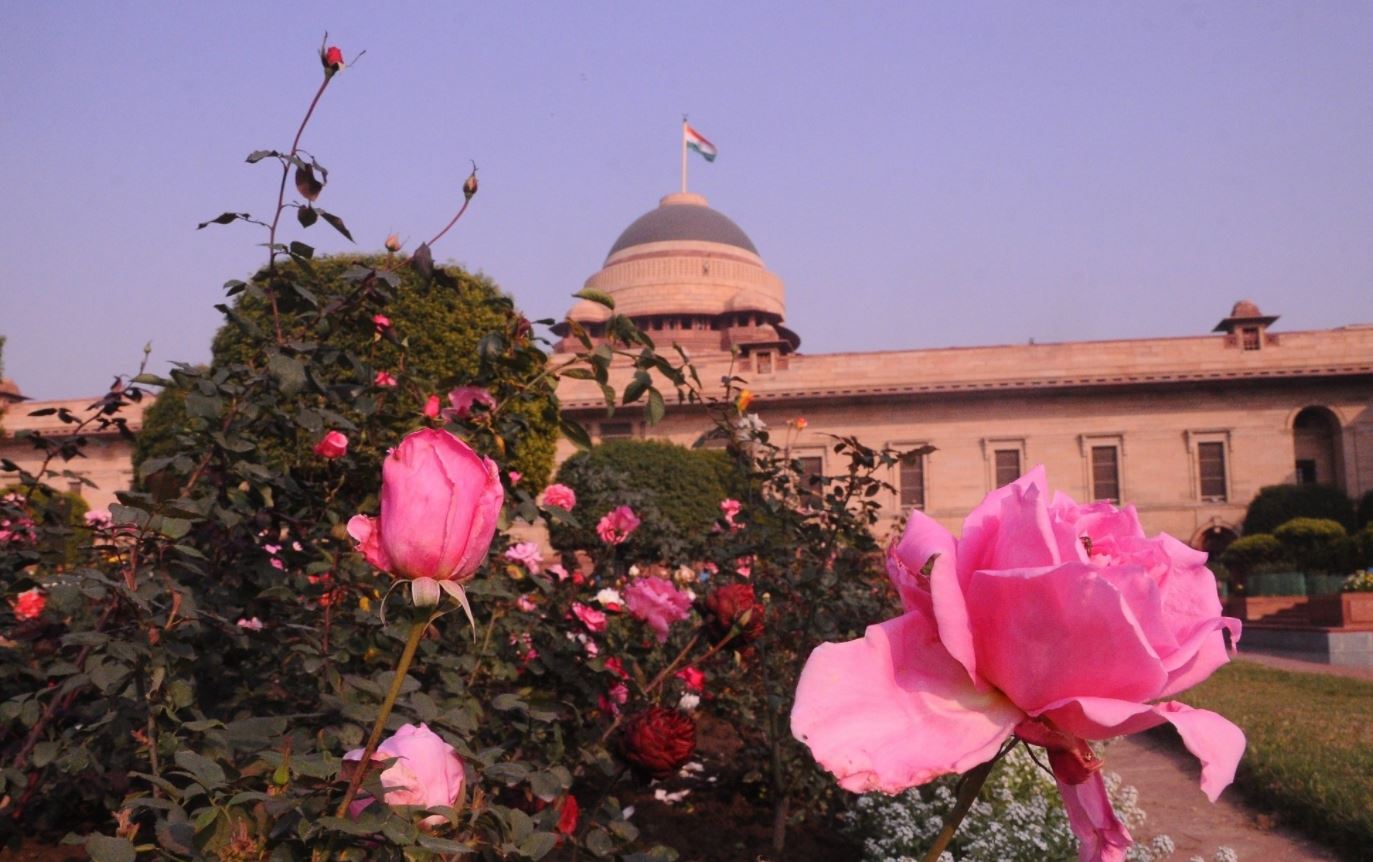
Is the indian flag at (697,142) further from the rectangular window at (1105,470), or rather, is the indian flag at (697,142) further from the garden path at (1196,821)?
the garden path at (1196,821)

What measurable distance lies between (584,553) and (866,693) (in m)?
2.93

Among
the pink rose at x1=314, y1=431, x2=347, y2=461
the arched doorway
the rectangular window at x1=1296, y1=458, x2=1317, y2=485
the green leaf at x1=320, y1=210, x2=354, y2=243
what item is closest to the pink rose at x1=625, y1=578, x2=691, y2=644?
the pink rose at x1=314, y1=431, x2=347, y2=461

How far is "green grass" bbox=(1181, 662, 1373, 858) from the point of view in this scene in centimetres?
365

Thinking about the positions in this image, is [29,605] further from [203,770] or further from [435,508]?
[435,508]

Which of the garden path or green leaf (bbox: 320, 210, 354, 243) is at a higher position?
green leaf (bbox: 320, 210, 354, 243)

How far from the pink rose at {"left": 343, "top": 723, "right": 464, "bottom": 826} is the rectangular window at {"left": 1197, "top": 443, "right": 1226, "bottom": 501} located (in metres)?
26.1

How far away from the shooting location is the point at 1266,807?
13.4ft

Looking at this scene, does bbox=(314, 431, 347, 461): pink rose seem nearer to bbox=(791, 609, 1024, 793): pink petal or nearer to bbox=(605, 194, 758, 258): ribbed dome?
bbox=(791, 609, 1024, 793): pink petal

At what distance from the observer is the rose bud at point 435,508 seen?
829 mm

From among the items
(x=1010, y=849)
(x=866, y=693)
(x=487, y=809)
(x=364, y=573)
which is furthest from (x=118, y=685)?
(x=1010, y=849)

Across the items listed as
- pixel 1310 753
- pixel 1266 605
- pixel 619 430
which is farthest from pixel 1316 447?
pixel 1310 753

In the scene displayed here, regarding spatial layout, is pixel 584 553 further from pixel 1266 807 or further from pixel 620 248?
pixel 620 248

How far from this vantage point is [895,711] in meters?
0.66

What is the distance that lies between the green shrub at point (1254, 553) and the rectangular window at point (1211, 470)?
170 inches
